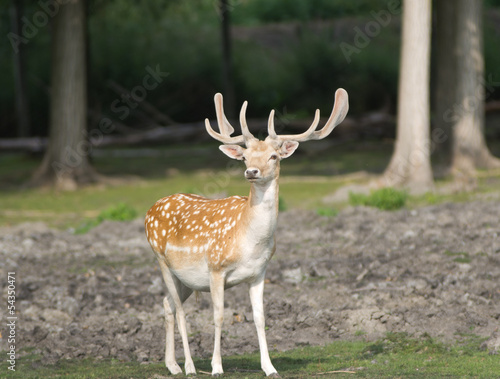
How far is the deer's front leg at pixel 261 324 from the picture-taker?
5977 millimetres

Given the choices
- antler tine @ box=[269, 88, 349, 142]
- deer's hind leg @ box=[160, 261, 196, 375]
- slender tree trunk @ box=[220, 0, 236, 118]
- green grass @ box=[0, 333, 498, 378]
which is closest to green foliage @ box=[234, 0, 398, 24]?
slender tree trunk @ box=[220, 0, 236, 118]

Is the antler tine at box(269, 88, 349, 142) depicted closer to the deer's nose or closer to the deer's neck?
the deer's neck

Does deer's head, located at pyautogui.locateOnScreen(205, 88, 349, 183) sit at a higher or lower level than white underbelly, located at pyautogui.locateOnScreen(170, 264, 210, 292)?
higher

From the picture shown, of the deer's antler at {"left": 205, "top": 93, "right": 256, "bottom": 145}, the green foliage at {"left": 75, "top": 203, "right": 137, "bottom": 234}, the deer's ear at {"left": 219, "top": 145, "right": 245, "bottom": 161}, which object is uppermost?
the deer's antler at {"left": 205, "top": 93, "right": 256, "bottom": 145}

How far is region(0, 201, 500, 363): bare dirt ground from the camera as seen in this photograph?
746 centimetres

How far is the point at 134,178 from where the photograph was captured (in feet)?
64.9

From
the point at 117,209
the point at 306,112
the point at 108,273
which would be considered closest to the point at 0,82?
the point at 306,112

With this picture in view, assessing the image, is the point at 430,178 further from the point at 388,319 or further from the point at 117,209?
the point at 388,319

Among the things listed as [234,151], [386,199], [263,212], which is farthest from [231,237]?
[386,199]

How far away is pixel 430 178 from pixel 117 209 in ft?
18.5

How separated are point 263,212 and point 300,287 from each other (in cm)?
312

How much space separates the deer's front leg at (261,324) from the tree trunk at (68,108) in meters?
12.7

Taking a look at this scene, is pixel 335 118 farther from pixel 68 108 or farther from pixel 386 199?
pixel 68 108

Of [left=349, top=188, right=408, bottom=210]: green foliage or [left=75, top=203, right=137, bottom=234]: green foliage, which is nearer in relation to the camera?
[left=349, top=188, right=408, bottom=210]: green foliage
